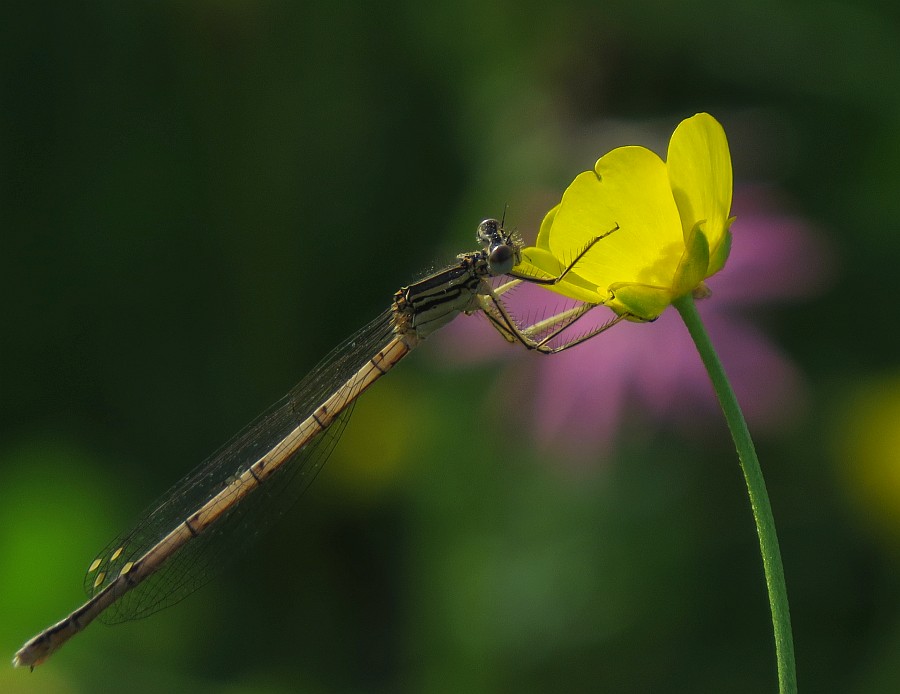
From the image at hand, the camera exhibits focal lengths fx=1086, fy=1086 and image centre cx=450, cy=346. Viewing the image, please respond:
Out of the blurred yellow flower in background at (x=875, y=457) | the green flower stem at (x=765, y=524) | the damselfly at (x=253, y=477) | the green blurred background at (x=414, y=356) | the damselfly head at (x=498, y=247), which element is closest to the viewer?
the green flower stem at (x=765, y=524)

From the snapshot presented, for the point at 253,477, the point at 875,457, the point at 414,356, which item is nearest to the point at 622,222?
the point at 253,477

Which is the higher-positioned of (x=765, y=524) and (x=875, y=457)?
(x=875, y=457)

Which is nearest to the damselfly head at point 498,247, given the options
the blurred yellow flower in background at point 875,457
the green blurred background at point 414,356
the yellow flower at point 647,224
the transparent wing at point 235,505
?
the transparent wing at point 235,505

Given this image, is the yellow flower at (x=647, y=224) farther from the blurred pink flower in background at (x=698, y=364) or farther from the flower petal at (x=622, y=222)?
the blurred pink flower in background at (x=698, y=364)

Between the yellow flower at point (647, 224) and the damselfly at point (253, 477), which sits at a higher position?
the damselfly at point (253, 477)

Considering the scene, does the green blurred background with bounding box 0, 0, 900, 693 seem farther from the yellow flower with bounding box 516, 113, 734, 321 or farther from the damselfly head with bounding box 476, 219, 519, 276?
the yellow flower with bounding box 516, 113, 734, 321

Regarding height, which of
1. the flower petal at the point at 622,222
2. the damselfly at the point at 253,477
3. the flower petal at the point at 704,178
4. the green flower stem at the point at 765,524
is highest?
the damselfly at the point at 253,477

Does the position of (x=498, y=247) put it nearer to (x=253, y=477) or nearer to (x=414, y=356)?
(x=253, y=477)
